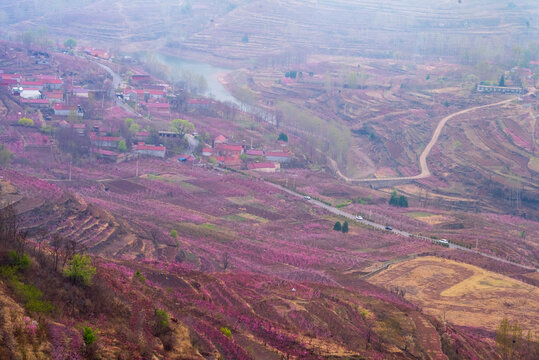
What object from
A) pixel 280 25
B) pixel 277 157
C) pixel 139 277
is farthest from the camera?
pixel 280 25

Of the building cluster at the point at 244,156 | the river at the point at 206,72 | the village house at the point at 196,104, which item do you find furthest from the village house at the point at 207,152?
the river at the point at 206,72

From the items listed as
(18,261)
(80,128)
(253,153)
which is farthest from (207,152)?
(18,261)

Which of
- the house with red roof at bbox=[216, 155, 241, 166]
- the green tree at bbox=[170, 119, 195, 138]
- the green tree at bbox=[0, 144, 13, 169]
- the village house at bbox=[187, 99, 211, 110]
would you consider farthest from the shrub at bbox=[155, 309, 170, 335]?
the village house at bbox=[187, 99, 211, 110]

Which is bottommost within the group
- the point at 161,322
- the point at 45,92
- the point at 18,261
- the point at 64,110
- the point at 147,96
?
the point at 64,110

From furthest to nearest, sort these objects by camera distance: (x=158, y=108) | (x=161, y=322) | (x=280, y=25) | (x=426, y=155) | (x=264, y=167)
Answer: (x=280, y=25) → (x=426, y=155) → (x=158, y=108) → (x=264, y=167) → (x=161, y=322)

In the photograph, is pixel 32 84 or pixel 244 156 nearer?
pixel 244 156

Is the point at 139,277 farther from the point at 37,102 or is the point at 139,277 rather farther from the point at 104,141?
the point at 37,102

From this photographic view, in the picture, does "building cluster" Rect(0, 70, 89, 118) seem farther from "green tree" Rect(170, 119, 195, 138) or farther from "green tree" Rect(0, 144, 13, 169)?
"green tree" Rect(0, 144, 13, 169)
